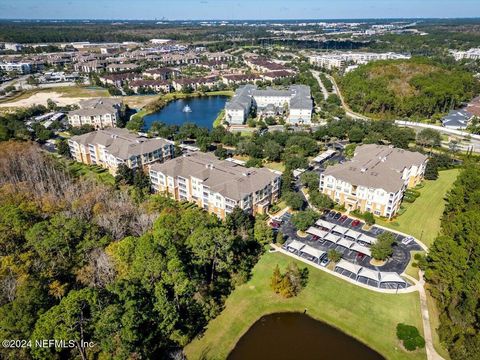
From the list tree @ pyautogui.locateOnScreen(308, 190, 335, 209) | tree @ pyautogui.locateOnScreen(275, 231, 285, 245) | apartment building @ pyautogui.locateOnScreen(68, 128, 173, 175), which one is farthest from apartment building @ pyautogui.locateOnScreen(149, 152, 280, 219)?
apartment building @ pyautogui.locateOnScreen(68, 128, 173, 175)

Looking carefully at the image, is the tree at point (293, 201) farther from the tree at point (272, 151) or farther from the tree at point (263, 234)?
the tree at point (272, 151)

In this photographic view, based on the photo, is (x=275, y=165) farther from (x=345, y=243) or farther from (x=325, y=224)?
(x=345, y=243)

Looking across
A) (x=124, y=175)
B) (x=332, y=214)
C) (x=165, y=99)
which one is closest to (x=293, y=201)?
(x=332, y=214)

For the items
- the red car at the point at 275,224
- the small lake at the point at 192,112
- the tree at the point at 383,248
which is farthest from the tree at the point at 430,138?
the small lake at the point at 192,112

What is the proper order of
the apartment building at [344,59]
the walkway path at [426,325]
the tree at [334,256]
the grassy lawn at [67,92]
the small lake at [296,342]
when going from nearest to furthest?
the walkway path at [426,325] → the small lake at [296,342] → the tree at [334,256] → the grassy lawn at [67,92] → the apartment building at [344,59]

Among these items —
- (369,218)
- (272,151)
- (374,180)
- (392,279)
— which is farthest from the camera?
(272,151)

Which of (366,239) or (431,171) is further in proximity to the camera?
(431,171)

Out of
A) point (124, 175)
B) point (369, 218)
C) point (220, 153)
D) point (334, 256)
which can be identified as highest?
point (124, 175)
